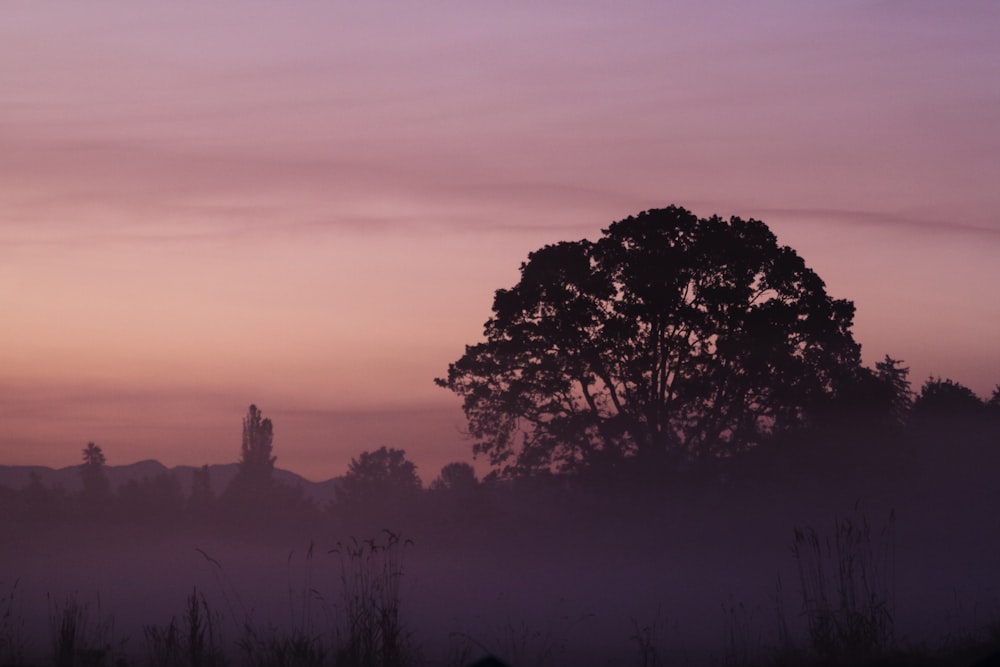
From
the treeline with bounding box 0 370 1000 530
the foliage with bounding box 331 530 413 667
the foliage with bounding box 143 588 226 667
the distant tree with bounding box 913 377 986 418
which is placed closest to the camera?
the foliage with bounding box 331 530 413 667

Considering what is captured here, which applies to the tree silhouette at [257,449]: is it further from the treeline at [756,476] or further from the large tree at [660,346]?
the large tree at [660,346]

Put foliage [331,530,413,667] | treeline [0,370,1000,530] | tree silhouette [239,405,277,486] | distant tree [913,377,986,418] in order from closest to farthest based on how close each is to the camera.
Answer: foliage [331,530,413,667] → treeline [0,370,1000,530] → distant tree [913,377,986,418] → tree silhouette [239,405,277,486]

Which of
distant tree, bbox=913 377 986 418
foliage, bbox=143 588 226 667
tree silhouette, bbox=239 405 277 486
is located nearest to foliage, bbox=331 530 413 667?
foliage, bbox=143 588 226 667

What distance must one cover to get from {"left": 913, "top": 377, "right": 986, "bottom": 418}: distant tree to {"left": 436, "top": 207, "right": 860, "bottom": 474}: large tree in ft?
38.1

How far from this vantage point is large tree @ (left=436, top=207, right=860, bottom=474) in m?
35.0

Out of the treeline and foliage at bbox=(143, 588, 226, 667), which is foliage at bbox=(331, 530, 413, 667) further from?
the treeline

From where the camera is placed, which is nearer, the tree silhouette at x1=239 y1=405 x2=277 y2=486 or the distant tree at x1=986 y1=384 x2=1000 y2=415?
the distant tree at x1=986 y1=384 x2=1000 y2=415

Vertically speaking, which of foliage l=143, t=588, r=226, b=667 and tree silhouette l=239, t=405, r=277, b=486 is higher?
tree silhouette l=239, t=405, r=277, b=486

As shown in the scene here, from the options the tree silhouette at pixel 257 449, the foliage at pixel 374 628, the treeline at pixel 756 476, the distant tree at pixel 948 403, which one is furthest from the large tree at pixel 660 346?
the tree silhouette at pixel 257 449

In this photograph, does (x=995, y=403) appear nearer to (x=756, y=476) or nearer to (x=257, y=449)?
(x=756, y=476)

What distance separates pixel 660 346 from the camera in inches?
1401

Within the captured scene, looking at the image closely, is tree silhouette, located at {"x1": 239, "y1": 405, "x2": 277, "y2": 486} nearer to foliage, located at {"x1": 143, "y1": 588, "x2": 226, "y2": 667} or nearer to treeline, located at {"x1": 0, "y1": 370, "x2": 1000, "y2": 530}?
treeline, located at {"x1": 0, "y1": 370, "x2": 1000, "y2": 530}

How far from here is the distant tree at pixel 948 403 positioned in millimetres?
45750

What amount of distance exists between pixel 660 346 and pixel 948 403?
16.8m
